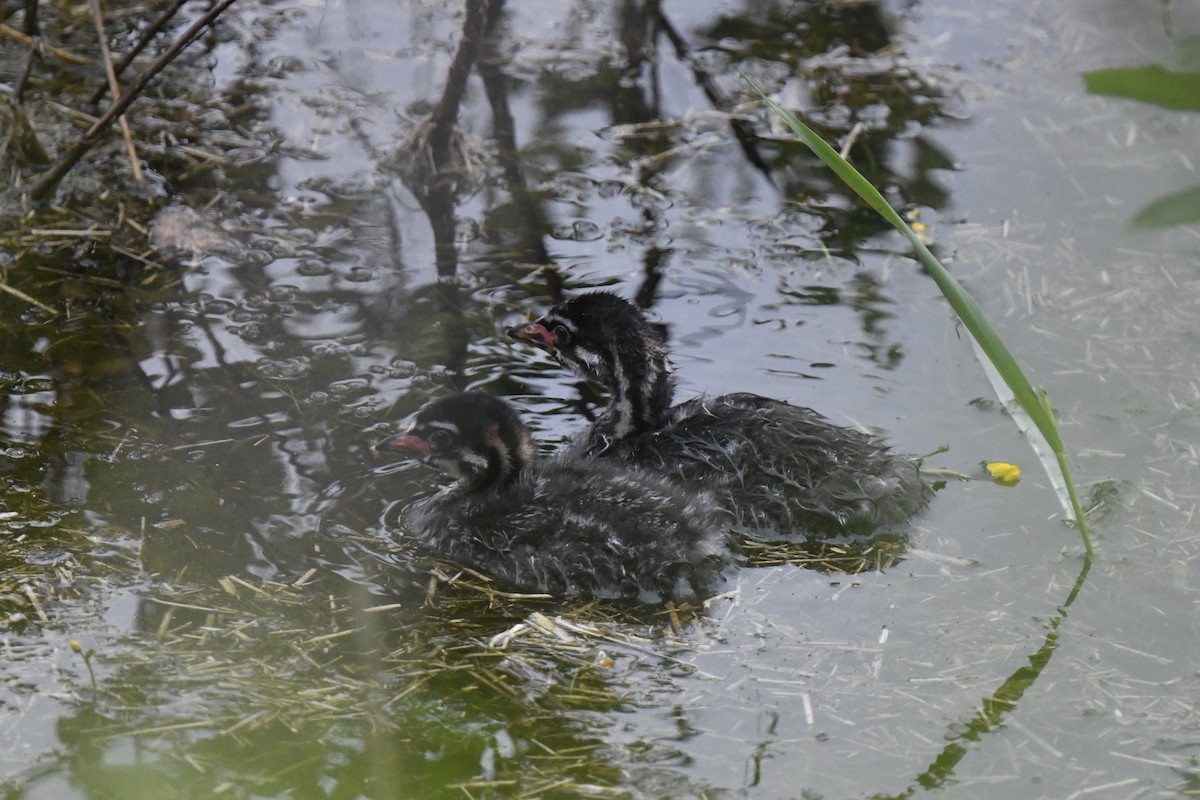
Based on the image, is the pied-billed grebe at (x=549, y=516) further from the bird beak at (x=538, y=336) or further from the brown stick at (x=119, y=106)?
the brown stick at (x=119, y=106)

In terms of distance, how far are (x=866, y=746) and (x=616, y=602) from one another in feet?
3.77

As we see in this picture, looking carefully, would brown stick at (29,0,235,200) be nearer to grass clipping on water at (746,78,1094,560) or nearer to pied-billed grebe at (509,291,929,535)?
pied-billed grebe at (509,291,929,535)

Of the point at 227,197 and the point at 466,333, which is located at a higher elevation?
the point at 227,197

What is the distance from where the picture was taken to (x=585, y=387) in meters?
6.07

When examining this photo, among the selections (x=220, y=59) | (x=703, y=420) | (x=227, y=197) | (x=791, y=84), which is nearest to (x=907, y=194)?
(x=791, y=84)

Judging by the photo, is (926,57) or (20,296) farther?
(926,57)

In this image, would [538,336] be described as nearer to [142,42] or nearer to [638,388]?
[638,388]

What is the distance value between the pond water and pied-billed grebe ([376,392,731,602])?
142mm

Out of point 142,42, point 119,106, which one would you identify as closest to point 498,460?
point 119,106

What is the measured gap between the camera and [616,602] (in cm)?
466

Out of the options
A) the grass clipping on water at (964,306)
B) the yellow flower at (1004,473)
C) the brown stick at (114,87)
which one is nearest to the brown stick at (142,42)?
the brown stick at (114,87)

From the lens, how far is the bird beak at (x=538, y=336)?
560 cm

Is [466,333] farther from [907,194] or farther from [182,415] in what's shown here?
[907,194]

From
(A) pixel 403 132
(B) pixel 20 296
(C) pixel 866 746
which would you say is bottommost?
(C) pixel 866 746
